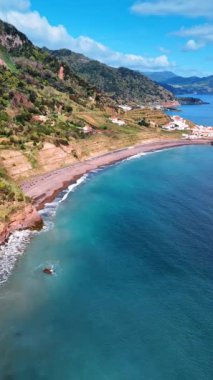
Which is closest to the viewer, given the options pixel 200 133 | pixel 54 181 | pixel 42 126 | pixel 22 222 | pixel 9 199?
pixel 9 199

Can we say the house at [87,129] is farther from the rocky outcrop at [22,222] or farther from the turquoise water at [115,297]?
the rocky outcrop at [22,222]

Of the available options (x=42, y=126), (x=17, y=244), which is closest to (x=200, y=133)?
(x=42, y=126)

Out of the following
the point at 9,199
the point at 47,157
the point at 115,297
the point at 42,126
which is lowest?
the point at 115,297

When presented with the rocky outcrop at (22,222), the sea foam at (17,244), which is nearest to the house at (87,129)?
the sea foam at (17,244)

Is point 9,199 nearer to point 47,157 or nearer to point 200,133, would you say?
point 47,157

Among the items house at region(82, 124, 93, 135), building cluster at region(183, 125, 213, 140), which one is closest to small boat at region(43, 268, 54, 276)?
house at region(82, 124, 93, 135)

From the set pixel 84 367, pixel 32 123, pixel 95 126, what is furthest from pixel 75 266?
pixel 95 126

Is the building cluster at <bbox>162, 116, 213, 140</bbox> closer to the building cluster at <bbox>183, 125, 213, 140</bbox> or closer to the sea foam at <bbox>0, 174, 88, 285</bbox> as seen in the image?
the building cluster at <bbox>183, 125, 213, 140</bbox>
